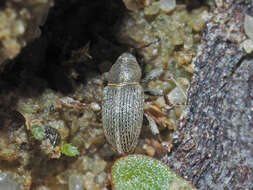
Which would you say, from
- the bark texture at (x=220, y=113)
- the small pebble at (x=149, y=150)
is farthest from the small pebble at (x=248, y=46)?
the small pebble at (x=149, y=150)

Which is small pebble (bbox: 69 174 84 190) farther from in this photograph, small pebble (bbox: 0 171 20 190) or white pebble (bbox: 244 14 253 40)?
white pebble (bbox: 244 14 253 40)

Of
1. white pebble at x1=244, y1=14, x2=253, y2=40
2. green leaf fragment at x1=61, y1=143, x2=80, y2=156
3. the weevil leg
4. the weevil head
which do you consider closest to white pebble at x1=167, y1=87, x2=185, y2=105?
the weevil leg

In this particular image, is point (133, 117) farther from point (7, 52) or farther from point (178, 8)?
point (7, 52)

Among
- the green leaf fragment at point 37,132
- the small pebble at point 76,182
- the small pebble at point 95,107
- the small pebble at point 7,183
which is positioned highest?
the small pebble at point 95,107

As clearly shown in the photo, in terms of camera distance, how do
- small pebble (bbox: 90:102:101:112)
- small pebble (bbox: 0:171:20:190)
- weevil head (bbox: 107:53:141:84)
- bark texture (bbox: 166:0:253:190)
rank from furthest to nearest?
weevil head (bbox: 107:53:141:84), small pebble (bbox: 90:102:101:112), bark texture (bbox: 166:0:253:190), small pebble (bbox: 0:171:20:190)

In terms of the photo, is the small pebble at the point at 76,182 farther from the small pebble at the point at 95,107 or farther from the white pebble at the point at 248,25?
the white pebble at the point at 248,25

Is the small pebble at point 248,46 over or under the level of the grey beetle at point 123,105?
over

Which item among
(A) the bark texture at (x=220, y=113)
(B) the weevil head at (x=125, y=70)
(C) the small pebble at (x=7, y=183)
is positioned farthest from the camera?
(B) the weevil head at (x=125, y=70)

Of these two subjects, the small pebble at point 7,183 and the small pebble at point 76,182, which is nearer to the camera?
the small pebble at point 7,183
